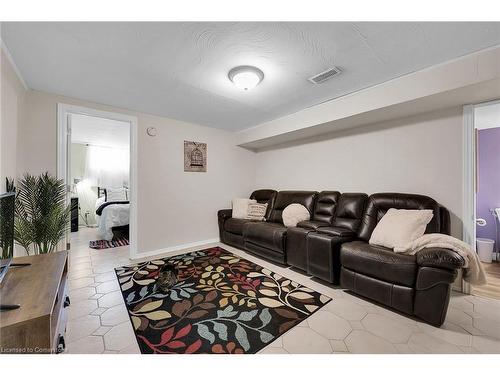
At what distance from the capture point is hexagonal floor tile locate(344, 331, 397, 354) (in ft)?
4.51

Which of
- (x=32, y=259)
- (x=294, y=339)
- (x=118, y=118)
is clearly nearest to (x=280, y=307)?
(x=294, y=339)

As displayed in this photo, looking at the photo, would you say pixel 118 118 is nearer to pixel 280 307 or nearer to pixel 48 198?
pixel 48 198

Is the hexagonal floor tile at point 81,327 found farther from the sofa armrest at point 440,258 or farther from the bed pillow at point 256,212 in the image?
the sofa armrest at point 440,258

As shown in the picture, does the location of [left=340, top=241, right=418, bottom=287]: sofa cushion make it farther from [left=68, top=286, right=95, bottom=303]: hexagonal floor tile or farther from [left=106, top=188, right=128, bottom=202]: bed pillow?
[left=106, top=188, right=128, bottom=202]: bed pillow

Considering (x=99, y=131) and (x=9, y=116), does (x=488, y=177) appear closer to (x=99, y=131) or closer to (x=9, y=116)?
(x=9, y=116)

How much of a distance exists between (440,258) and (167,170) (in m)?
3.56

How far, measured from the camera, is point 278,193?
3.89 meters

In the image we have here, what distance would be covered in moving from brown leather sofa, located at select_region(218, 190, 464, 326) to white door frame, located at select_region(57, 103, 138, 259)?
4.98ft

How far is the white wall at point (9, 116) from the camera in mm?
1763

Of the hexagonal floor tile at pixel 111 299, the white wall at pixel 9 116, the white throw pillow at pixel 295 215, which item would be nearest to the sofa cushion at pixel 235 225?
the white throw pillow at pixel 295 215

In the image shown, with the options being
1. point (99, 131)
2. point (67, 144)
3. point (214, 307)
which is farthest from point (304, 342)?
point (99, 131)

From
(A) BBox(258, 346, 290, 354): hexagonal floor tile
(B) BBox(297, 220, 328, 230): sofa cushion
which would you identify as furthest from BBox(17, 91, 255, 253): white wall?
(A) BBox(258, 346, 290, 354): hexagonal floor tile

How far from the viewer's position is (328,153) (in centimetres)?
339

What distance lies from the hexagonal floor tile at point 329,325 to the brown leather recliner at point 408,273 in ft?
1.51
